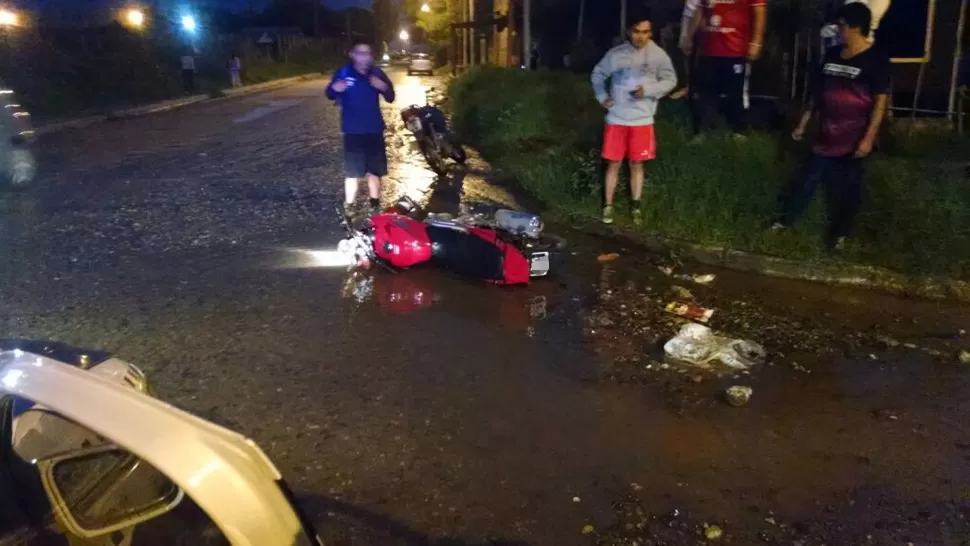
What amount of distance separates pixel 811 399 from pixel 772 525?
1.36 meters

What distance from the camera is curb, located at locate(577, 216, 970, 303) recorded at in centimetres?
627

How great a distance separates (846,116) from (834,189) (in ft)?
2.66

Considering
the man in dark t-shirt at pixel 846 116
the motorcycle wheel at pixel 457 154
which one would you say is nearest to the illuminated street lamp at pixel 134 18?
the motorcycle wheel at pixel 457 154

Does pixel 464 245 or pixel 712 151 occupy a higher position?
pixel 712 151

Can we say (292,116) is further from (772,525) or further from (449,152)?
(772,525)

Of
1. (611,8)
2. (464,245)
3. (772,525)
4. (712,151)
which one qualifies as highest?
(611,8)

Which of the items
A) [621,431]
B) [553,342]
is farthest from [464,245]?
[621,431]

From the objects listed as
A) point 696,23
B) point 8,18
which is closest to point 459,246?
point 696,23

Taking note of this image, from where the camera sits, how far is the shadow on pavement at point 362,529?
Result: 347 centimetres

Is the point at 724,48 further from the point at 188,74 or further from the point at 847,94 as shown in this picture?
the point at 188,74

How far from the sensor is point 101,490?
7.63 feet

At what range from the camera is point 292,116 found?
21.4 metres

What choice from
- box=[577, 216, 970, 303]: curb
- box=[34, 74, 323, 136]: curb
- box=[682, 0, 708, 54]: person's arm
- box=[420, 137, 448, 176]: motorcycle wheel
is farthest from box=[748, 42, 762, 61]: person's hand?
box=[34, 74, 323, 136]: curb

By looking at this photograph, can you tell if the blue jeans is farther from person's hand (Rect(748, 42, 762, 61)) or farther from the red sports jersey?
the red sports jersey
